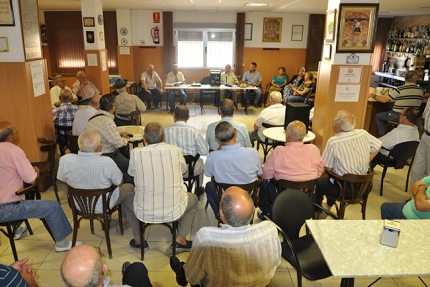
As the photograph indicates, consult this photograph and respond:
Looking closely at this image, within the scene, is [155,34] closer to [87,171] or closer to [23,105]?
[23,105]

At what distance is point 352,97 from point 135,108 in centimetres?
340

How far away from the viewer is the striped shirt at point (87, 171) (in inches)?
113

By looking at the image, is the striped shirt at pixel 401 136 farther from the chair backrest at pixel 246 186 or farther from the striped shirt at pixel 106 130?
the striped shirt at pixel 106 130

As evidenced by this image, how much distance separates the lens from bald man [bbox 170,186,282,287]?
6.11ft

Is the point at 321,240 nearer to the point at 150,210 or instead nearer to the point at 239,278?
the point at 239,278

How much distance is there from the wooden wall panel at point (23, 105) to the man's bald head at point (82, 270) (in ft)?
10.1

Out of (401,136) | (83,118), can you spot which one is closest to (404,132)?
(401,136)

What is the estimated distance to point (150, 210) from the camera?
2.83 m

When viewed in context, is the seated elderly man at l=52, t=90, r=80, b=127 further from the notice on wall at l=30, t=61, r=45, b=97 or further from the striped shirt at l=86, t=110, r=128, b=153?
the striped shirt at l=86, t=110, r=128, b=153

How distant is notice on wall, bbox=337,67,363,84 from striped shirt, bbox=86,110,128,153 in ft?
9.60

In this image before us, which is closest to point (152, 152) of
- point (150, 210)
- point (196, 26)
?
point (150, 210)

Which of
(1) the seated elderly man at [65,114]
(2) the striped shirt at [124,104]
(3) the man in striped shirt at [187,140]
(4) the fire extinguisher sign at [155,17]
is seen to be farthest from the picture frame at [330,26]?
(4) the fire extinguisher sign at [155,17]

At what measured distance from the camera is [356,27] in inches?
172

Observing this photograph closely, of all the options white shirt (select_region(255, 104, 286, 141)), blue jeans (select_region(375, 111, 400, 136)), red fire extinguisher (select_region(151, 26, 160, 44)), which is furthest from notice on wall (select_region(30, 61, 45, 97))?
red fire extinguisher (select_region(151, 26, 160, 44))
